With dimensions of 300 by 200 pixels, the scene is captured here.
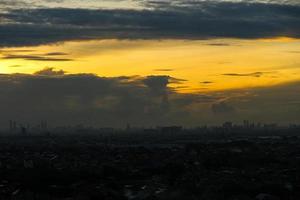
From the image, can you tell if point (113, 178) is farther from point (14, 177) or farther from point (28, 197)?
point (28, 197)

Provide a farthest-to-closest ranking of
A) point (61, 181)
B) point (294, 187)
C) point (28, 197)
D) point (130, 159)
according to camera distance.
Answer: point (130, 159) → point (61, 181) → point (294, 187) → point (28, 197)

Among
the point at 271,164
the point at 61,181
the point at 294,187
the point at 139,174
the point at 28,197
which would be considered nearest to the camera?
the point at 28,197

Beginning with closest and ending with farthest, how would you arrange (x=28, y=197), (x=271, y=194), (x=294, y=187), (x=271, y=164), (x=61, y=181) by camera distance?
(x=28, y=197) → (x=271, y=194) → (x=294, y=187) → (x=61, y=181) → (x=271, y=164)

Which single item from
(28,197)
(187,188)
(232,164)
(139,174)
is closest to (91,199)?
(28,197)

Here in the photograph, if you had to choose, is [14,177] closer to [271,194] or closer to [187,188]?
[187,188]

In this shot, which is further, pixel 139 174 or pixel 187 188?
pixel 139 174

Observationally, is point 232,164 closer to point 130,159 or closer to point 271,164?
point 271,164

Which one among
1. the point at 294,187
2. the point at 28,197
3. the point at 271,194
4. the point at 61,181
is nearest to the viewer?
the point at 28,197

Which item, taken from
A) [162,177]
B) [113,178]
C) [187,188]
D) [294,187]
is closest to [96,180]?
[113,178]

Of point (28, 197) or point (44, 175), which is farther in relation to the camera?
point (44, 175)
